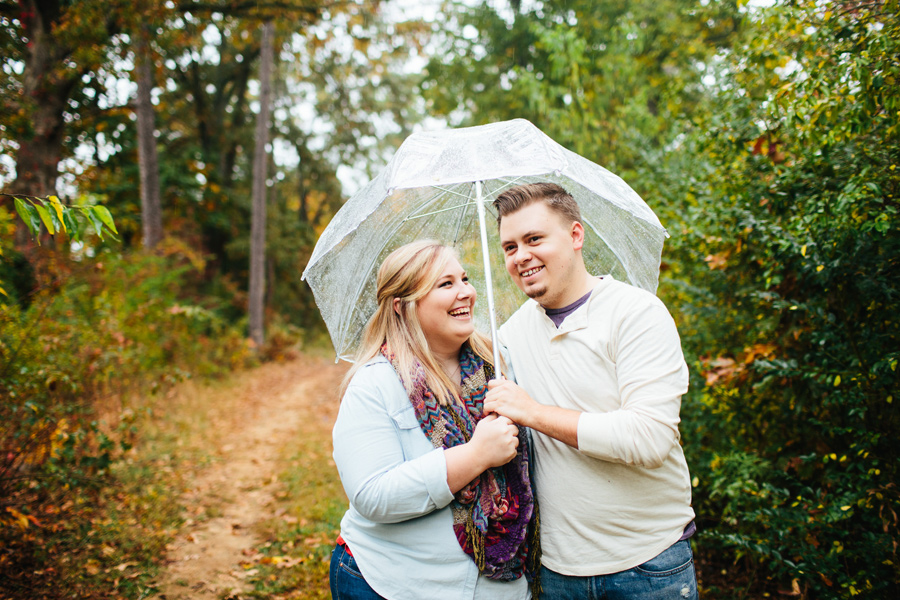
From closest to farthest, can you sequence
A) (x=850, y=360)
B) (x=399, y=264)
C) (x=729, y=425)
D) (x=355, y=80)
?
(x=399, y=264)
(x=850, y=360)
(x=729, y=425)
(x=355, y=80)

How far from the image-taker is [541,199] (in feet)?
7.07

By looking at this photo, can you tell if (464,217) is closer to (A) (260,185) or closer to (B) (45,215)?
(B) (45,215)

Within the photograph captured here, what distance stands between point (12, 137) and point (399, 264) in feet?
33.1

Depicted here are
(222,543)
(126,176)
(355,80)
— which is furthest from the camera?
(355,80)

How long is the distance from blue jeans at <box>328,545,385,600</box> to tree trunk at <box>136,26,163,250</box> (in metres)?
11.8

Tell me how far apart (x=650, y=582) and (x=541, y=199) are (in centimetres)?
145

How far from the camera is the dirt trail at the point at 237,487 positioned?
4.27 meters

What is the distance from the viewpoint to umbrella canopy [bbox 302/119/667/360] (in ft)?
6.73

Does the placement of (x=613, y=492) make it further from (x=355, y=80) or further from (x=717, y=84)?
(x=355, y=80)

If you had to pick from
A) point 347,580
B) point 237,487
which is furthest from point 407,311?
point 237,487

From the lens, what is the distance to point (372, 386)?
2061 millimetres

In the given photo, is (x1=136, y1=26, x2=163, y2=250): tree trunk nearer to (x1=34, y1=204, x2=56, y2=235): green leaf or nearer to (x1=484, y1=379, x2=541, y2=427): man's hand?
(x1=34, y1=204, x2=56, y2=235): green leaf

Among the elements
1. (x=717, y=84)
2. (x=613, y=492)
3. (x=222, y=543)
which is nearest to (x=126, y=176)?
(x=222, y=543)

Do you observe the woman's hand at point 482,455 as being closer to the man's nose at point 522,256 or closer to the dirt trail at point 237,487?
the man's nose at point 522,256
